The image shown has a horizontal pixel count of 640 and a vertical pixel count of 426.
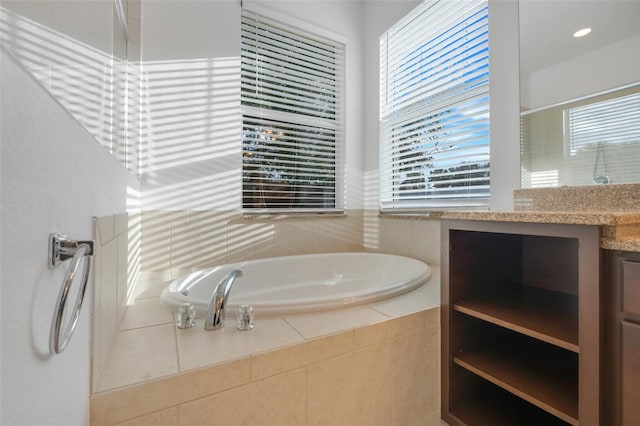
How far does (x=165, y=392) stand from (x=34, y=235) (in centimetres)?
57

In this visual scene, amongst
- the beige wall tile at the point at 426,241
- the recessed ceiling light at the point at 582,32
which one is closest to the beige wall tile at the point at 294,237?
the beige wall tile at the point at 426,241

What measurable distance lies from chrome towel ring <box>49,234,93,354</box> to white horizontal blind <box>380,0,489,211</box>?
6.30ft

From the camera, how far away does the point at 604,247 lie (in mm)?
764

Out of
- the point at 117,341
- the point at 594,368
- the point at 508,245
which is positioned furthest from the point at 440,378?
the point at 117,341

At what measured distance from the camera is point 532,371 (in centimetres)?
110

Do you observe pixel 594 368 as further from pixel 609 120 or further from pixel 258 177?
pixel 258 177

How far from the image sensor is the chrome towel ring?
0.40 meters

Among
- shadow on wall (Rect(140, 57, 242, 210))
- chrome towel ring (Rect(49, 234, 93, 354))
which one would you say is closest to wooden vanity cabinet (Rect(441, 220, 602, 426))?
chrome towel ring (Rect(49, 234, 93, 354))

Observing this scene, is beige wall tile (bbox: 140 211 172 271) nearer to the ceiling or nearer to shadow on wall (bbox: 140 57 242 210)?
shadow on wall (bbox: 140 57 242 210)

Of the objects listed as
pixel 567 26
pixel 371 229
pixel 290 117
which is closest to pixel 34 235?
pixel 567 26

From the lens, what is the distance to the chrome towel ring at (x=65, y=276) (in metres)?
0.40

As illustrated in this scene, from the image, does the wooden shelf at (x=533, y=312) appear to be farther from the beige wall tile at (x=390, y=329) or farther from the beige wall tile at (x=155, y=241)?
the beige wall tile at (x=155, y=241)

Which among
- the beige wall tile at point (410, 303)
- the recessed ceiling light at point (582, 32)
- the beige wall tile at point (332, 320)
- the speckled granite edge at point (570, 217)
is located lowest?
the beige wall tile at point (332, 320)

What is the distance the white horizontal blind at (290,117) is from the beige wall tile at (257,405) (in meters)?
1.49
